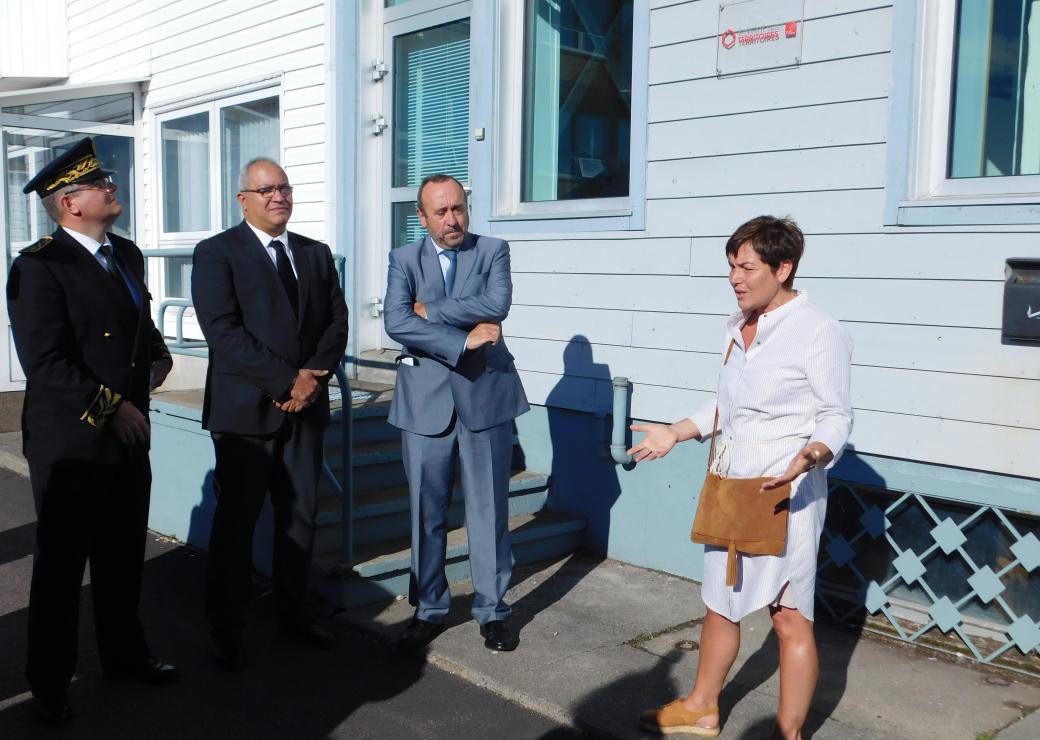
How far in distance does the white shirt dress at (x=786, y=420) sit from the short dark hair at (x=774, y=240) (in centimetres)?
14

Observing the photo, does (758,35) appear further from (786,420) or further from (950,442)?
(786,420)

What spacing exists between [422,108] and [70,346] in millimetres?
4000

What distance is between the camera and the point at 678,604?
5.06 m

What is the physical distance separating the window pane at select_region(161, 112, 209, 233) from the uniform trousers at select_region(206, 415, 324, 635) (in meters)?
5.39

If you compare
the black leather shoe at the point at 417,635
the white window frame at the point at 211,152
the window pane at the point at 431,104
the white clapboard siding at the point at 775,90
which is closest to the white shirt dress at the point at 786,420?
the black leather shoe at the point at 417,635

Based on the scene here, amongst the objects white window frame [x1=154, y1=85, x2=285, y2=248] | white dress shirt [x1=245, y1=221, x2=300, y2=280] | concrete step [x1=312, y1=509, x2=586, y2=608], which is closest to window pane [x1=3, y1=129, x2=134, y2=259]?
white window frame [x1=154, y1=85, x2=285, y2=248]

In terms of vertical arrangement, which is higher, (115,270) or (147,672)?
(115,270)

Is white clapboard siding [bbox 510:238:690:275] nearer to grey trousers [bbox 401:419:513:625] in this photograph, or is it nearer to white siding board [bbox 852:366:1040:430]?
white siding board [bbox 852:366:1040:430]

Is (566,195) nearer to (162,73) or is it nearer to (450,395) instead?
(450,395)

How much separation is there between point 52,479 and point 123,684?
94 cm

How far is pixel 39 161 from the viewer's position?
406 inches

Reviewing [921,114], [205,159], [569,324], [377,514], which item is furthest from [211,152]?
[921,114]

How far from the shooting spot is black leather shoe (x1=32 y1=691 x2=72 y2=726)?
3.71 meters

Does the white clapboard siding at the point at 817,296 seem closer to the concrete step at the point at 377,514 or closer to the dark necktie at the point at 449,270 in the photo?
the concrete step at the point at 377,514
